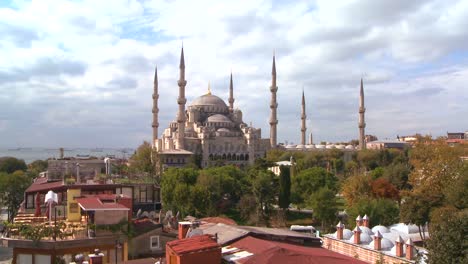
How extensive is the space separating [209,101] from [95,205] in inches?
2869

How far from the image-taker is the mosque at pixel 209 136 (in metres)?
69.1

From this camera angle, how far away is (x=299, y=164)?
193 ft

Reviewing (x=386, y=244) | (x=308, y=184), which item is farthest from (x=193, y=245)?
(x=308, y=184)

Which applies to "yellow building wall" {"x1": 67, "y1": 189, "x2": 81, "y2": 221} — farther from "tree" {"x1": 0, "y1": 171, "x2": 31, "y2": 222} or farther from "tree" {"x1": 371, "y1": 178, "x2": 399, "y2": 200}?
"tree" {"x1": 0, "y1": 171, "x2": 31, "y2": 222}

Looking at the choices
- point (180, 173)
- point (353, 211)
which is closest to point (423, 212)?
point (353, 211)

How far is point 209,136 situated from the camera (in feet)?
244

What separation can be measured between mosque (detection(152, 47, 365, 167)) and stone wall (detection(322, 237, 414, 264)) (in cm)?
4251

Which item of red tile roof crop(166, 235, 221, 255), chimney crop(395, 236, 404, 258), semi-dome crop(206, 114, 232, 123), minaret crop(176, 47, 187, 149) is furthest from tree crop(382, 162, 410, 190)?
semi-dome crop(206, 114, 232, 123)

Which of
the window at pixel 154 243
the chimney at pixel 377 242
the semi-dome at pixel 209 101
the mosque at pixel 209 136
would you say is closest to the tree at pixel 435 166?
the chimney at pixel 377 242

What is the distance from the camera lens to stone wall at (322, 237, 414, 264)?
18544 millimetres

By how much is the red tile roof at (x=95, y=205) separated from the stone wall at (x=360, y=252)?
362 inches

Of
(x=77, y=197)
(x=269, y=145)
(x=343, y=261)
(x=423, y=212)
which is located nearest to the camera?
(x=343, y=261)

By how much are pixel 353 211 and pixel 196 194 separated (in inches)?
370

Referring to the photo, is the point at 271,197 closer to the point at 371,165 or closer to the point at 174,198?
the point at 174,198
